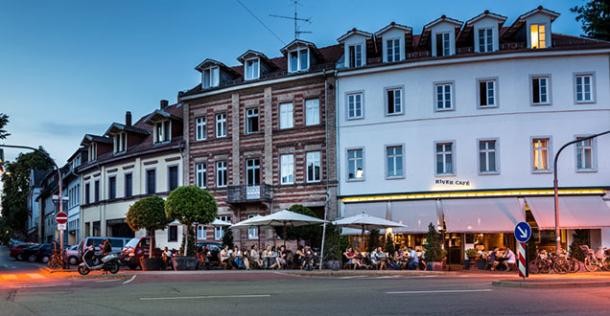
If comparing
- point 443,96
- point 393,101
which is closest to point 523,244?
point 443,96

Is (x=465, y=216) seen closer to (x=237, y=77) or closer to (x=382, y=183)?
(x=382, y=183)

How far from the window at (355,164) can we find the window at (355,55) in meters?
4.69

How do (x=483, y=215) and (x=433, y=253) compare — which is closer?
(x=433, y=253)

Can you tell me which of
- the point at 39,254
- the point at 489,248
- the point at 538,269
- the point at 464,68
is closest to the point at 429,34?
the point at 464,68

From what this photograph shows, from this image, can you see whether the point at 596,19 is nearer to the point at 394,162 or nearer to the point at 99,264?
the point at 394,162

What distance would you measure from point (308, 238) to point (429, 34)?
12.4 m

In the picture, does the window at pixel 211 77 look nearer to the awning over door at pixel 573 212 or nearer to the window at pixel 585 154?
the awning over door at pixel 573 212

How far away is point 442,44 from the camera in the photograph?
3941cm

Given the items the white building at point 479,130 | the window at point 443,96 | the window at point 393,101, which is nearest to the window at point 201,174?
the white building at point 479,130

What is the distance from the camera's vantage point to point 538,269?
99.0 feet

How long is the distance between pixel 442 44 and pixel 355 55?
4812 mm

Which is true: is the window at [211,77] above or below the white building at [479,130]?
above

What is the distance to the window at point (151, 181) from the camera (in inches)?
2001

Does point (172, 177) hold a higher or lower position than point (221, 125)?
lower
